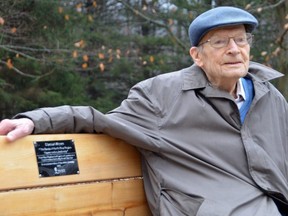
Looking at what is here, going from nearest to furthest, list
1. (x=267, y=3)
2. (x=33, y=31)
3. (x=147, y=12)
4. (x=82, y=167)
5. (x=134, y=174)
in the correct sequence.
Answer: (x=82, y=167), (x=134, y=174), (x=267, y=3), (x=33, y=31), (x=147, y=12)

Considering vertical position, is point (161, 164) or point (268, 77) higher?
point (268, 77)

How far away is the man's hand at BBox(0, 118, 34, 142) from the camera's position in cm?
239

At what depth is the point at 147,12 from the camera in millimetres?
9688

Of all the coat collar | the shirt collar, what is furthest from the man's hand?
the shirt collar

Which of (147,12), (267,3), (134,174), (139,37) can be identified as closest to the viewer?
(134,174)

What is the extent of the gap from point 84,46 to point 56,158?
678cm

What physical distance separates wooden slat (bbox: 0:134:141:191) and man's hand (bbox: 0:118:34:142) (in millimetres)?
33

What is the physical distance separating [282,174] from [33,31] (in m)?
6.54

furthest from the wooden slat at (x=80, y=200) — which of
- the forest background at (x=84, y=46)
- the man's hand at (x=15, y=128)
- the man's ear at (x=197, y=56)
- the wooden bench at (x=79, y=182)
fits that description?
the forest background at (x=84, y=46)

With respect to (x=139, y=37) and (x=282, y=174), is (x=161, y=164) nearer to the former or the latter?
(x=282, y=174)

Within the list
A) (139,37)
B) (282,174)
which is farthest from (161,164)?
(139,37)

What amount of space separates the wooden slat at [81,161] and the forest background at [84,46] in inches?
184

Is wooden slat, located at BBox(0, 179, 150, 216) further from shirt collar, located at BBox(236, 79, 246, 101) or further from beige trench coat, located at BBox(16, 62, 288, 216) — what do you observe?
shirt collar, located at BBox(236, 79, 246, 101)

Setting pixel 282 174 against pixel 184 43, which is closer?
pixel 282 174
